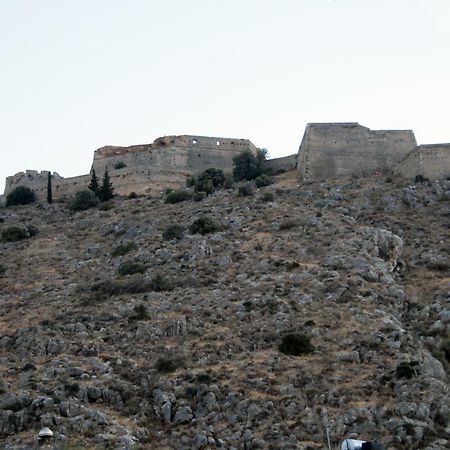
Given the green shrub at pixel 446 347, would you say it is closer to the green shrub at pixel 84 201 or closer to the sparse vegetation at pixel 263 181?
the sparse vegetation at pixel 263 181

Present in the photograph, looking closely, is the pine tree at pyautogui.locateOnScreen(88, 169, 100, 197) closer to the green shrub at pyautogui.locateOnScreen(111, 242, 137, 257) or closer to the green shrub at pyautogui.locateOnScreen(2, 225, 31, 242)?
the green shrub at pyautogui.locateOnScreen(2, 225, 31, 242)

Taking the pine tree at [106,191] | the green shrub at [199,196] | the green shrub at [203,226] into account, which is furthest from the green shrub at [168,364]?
the pine tree at [106,191]

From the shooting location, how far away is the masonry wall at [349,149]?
5909 cm

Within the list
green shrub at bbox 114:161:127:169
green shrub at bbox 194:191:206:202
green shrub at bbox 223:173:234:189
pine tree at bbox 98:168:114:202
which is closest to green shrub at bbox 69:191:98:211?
pine tree at bbox 98:168:114:202

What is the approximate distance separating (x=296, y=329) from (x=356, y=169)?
2504 cm

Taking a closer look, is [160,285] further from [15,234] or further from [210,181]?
[210,181]

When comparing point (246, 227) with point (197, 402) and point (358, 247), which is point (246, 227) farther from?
point (197, 402)

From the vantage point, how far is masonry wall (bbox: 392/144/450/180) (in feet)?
176

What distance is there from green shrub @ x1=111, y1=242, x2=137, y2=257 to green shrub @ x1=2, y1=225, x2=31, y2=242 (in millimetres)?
9053

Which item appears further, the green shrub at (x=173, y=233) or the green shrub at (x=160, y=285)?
the green shrub at (x=173, y=233)

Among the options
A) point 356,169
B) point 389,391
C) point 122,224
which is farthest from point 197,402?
point 356,169

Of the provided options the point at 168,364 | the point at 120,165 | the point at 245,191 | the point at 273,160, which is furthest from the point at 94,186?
the point at 168,364

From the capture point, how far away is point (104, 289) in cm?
4203

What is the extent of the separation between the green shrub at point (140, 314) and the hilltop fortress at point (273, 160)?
21.3 m
